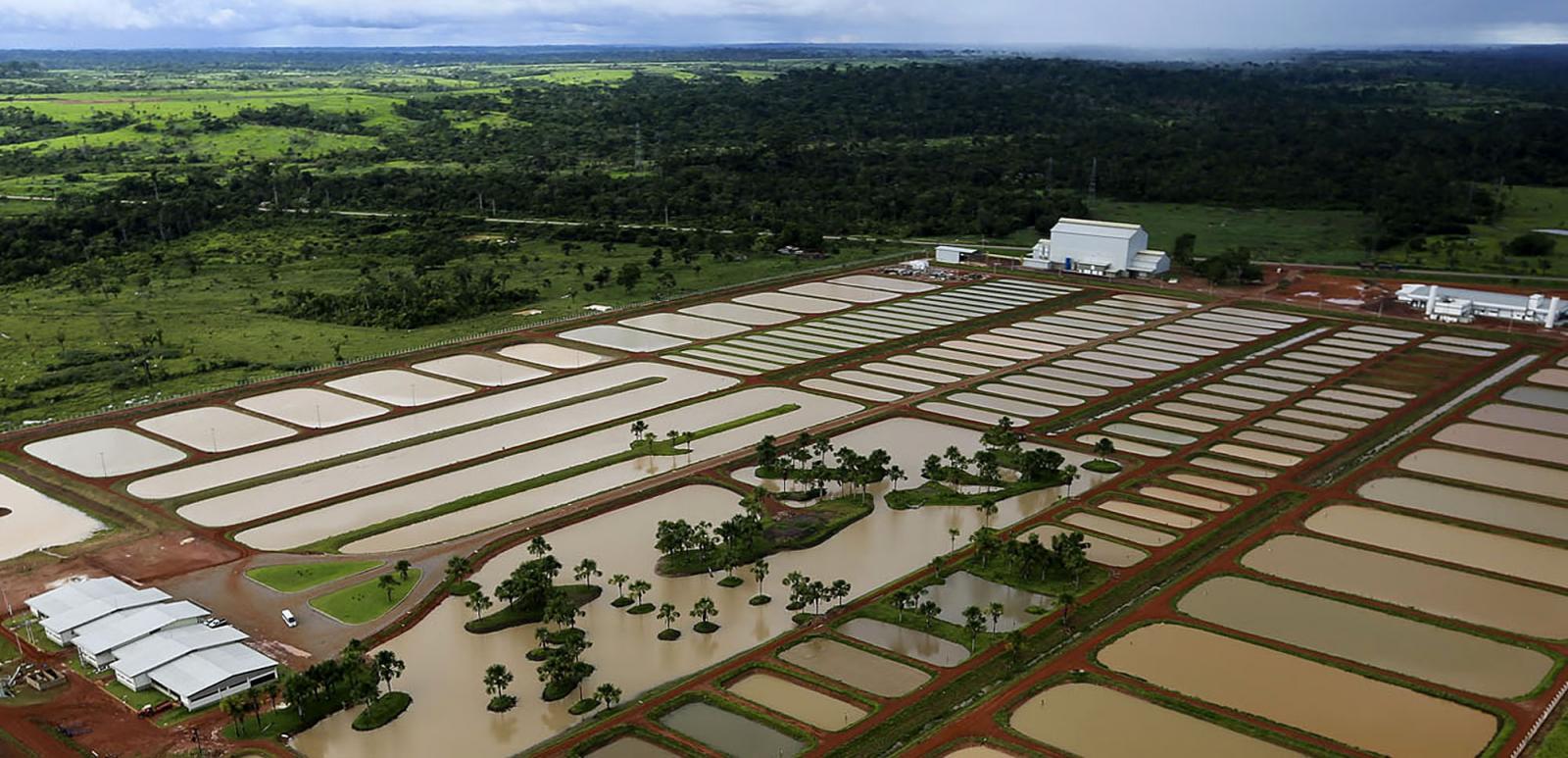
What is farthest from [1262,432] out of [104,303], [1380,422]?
[104,303]

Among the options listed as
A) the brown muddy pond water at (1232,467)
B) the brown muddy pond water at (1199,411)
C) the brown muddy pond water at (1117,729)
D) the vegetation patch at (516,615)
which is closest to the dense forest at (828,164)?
the brown muddy pond water at (1199,411)

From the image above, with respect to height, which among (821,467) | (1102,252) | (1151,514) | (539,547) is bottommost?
(1151,514)

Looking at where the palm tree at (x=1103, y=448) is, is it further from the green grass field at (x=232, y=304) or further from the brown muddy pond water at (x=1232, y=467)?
the green grass field at (x=232, y=304)

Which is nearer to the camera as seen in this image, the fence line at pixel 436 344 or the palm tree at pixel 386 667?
the palm tree at pixel 386 667

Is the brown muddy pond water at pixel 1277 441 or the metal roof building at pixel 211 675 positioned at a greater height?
the brown muddy pond water at pixel 1277 441

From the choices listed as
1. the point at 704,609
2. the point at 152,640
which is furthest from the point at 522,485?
the point at 152,640

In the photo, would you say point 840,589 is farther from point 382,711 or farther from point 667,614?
point 382,711
